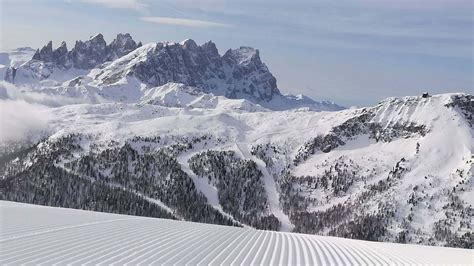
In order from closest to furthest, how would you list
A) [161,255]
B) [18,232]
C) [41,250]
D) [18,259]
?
[18,259]
[41,250]
[161,255]
[18,232]

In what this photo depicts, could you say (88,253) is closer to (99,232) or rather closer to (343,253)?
(99,232)

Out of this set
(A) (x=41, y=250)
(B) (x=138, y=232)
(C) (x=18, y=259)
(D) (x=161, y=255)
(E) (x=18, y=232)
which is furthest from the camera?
(B) (x=138, y=232)

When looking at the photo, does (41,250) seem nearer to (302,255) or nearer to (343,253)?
(302,255)

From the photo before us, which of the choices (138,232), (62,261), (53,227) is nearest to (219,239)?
(138,232)

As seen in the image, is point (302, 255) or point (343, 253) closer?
point (302, 255)

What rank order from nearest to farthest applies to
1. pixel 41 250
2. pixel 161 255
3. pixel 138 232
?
pixel 41 250 < pixel 161 255 < pixel 138 232

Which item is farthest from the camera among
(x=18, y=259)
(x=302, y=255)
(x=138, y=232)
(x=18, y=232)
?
(x=138, y=232)

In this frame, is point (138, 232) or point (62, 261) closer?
point (62, 261)

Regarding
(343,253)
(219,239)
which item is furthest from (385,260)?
(219,239)

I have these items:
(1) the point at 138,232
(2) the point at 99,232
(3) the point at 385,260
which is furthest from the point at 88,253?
(3) the point at 385,260
